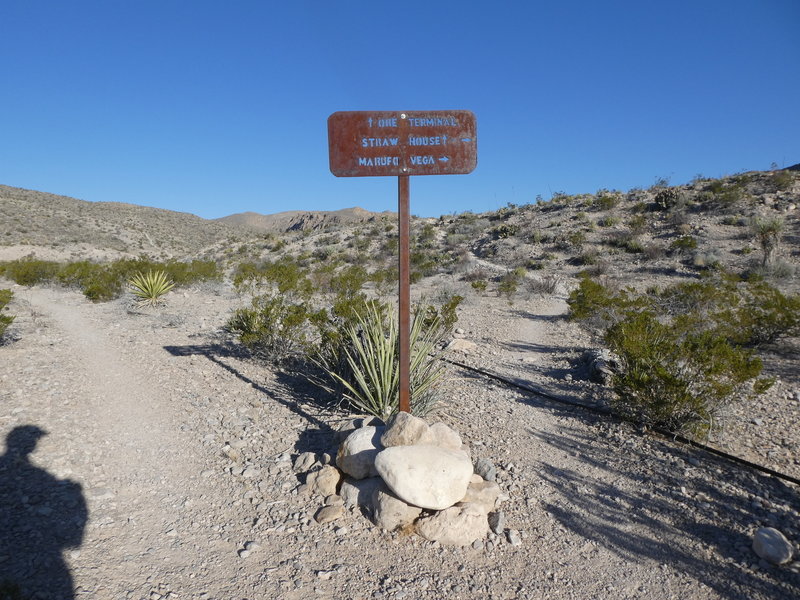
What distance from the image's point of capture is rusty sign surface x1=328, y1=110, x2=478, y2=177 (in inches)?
144

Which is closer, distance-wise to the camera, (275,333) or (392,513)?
(392,513)

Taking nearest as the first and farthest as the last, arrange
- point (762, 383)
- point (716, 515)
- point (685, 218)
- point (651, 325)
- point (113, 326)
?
point (716, 515), point (762, 383), point (651, 325), point (113, 326), point (685, 218)

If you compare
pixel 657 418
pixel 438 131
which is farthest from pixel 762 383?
pixel 438 131

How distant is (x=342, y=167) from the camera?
3.72 meters

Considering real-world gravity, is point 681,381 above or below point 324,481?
above

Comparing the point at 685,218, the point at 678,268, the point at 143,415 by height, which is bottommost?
the point at 143,415

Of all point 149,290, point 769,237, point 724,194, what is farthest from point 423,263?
point 724,194

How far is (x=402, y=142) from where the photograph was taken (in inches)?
146

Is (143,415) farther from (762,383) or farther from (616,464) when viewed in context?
(762,383)

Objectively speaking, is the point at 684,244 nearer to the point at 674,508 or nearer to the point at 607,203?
the point at 607,203

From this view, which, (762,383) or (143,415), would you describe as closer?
(762,383)

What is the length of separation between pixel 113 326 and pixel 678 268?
1747 cm

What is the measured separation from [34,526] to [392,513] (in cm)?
230

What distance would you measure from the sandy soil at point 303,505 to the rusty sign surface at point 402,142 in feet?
8.26
